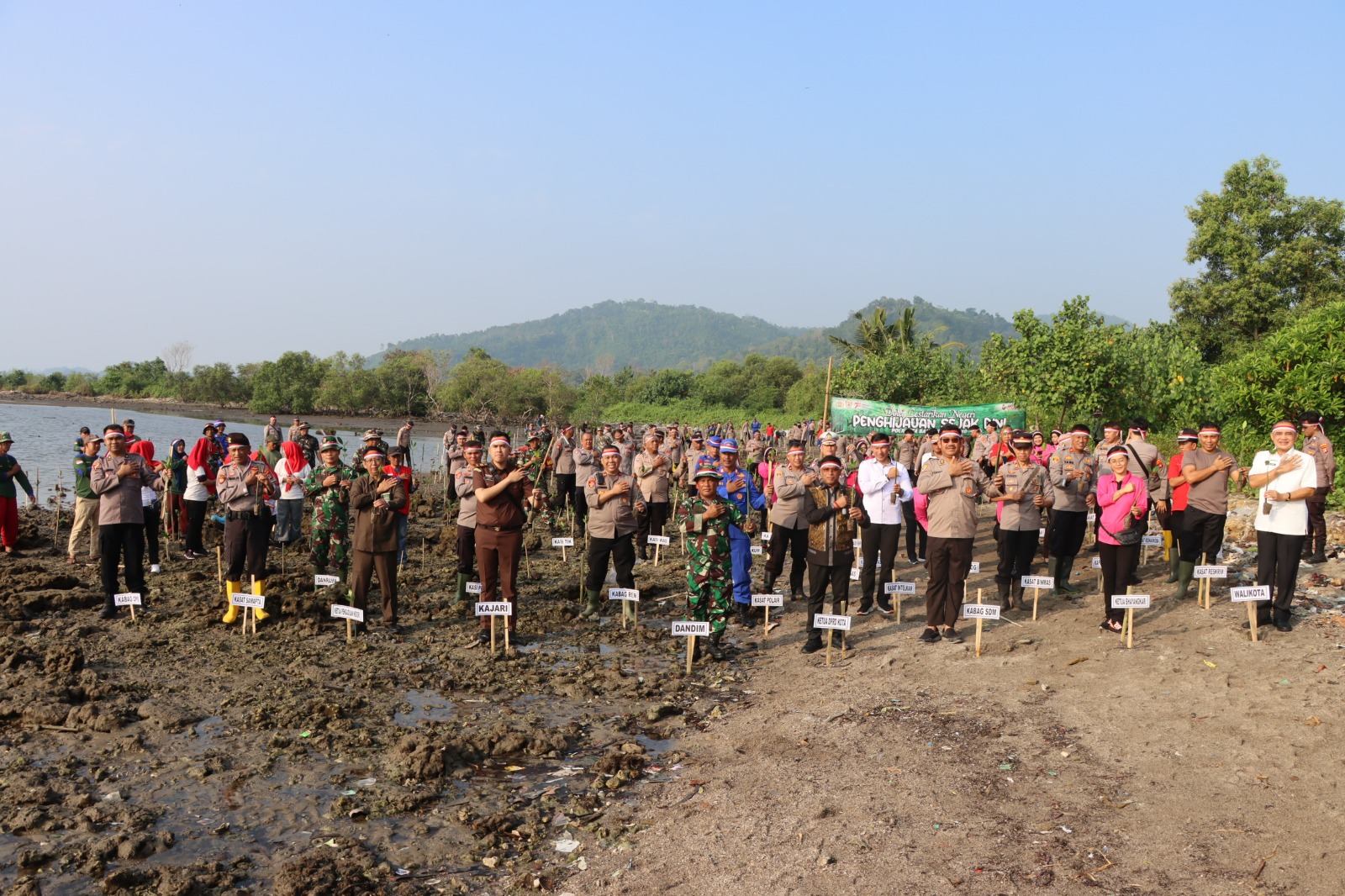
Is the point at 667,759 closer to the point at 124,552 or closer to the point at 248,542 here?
the point at 248,542

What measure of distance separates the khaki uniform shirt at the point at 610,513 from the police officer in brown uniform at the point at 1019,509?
3.74 m

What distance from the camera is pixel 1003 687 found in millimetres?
6926

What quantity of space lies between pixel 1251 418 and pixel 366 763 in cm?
1312

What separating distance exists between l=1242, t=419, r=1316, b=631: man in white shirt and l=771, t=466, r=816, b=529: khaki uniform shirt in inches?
153

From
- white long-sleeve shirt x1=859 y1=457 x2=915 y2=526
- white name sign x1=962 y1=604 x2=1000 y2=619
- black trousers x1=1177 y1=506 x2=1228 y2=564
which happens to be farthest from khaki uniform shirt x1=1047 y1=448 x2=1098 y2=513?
white name sign x1=962 y1=604 x2=1000 y2=619

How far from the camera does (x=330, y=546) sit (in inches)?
399

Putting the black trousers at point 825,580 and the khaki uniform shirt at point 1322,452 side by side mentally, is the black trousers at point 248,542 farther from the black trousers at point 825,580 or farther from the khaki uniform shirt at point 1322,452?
the khaki uniform shirt at point 1322,452

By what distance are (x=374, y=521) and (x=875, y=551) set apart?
5060 mm

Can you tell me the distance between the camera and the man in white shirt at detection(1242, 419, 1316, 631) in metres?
7.30

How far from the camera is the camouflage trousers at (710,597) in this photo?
26.3ft

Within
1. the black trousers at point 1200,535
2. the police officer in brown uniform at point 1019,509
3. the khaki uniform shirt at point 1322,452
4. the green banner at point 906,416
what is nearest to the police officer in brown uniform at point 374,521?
the police officer in brown uniform at point 1019,509

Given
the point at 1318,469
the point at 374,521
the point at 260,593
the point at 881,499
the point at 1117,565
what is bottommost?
the point at 260,593

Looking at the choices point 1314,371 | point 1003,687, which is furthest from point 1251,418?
point 1003,687

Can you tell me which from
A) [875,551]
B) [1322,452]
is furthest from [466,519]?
[1322,452]
